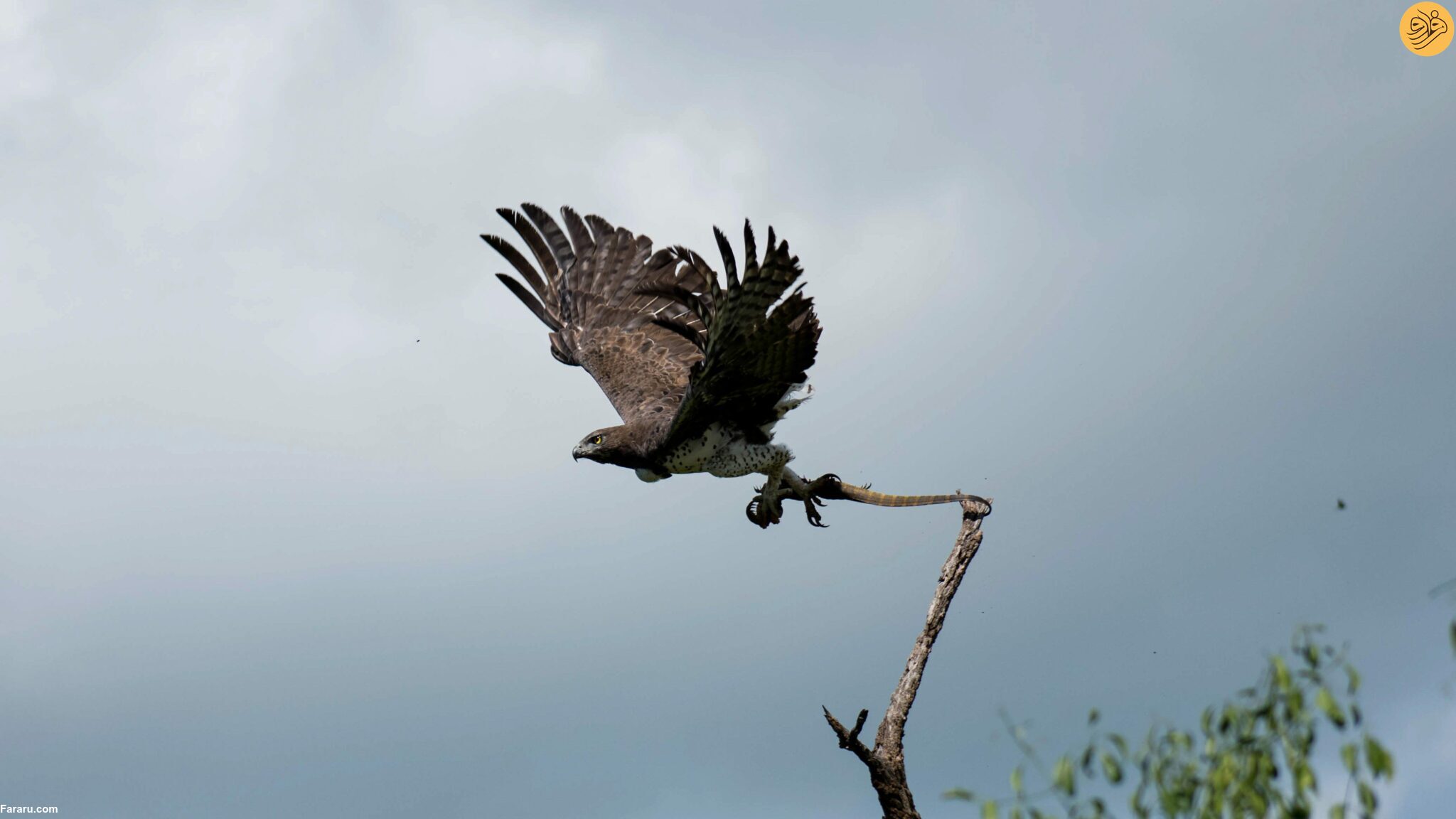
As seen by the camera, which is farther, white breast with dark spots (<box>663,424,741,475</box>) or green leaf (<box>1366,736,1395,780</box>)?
white breast with dark spots (<box>663,424,741,475</box>)

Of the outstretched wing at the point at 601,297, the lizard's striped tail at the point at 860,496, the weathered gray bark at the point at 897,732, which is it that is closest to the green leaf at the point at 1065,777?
the weathered gray bark at the point at 897,732

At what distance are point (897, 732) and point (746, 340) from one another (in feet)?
9.84

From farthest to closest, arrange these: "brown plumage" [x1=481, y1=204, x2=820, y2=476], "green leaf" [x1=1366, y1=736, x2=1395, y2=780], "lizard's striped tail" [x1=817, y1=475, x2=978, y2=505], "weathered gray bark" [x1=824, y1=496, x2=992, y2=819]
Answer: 1. "lizard's striped tail" [x1=817, y1=475, x2=978, y2=505]
2. "brown plumage" [x1=481, y1=204, x2=820, y2=476]
3. "weathered gray bark" [x1=824, y1=496, x2=992, y2=819]
4. "green leaf" [x1=1366, y1=736, x2=1395, y2=780]

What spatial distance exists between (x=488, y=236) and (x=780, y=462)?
13.7 feet

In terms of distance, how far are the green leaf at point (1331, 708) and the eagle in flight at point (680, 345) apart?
5.78m

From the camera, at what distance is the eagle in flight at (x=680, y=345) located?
30.4 ft

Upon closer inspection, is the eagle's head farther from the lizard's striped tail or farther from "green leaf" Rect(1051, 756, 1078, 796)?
"green leaf" Rect(1051, 756, 1078, 796)

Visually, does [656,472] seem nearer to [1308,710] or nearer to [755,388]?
[755,388]

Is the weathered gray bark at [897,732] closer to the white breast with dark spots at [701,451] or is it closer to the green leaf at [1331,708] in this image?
the white breast with dark spots at [701,451]

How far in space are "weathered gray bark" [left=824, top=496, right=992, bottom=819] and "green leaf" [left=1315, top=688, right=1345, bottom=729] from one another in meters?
4.99

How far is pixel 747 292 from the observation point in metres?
8.97

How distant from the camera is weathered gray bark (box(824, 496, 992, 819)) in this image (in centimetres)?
822

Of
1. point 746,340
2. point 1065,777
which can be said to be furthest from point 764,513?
point 1065,777

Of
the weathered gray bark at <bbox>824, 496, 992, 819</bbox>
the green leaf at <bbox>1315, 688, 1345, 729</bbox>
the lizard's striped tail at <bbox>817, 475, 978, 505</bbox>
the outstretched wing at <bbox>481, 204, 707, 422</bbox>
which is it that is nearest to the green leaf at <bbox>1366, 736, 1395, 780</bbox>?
the green leaf at <bbox>1315, 688, 1345, 729</bbox>
